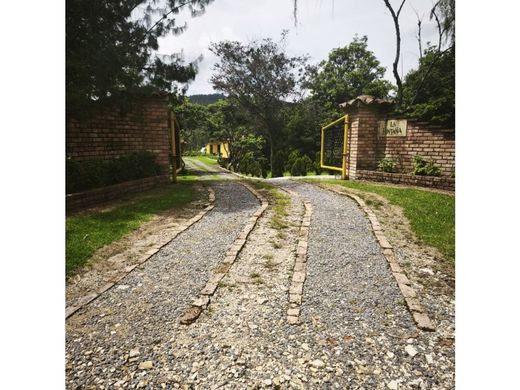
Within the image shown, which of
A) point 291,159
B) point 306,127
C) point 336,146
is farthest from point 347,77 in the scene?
point 336,146

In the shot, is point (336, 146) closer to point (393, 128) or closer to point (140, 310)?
point (393, 128)

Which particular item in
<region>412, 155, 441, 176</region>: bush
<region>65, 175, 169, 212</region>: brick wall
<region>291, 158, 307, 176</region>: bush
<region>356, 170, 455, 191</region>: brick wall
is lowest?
<region>65, 175, 169, 212</region>: brick wall

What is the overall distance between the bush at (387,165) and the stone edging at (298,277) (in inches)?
171

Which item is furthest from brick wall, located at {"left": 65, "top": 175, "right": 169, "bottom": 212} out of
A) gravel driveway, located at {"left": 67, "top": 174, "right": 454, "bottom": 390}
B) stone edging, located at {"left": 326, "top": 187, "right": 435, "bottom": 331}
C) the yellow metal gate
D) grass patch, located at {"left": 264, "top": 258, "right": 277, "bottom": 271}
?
the yellow metal gate

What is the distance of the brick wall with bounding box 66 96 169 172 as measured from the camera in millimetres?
5898

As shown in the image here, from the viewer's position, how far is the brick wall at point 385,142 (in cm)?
658

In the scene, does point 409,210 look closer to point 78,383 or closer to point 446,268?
point 446,268

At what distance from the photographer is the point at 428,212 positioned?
4570 millimetres

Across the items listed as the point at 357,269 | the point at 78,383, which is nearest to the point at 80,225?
the point at 78,383

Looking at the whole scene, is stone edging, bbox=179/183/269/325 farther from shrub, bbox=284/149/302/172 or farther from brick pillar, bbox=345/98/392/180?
shrub, bbox=284/149/302/172

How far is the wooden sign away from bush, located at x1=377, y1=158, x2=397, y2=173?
67cm

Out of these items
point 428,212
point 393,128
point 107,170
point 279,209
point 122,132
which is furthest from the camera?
point 393,128

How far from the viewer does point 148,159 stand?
7281mm

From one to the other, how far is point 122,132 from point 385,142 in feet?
22.0
